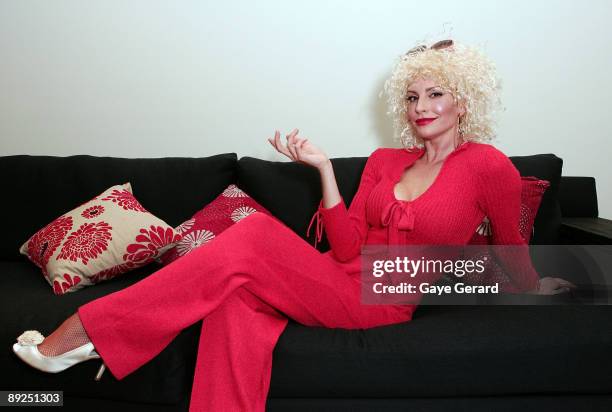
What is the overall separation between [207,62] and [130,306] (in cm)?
135

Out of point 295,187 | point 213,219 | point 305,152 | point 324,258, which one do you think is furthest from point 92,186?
point 324,258

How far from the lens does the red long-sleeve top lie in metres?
1.34

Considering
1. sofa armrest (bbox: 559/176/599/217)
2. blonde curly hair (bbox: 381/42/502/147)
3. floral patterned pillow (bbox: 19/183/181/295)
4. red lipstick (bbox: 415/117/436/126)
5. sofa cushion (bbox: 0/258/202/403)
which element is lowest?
sofa cushion (bbox: 0/258/202/403)

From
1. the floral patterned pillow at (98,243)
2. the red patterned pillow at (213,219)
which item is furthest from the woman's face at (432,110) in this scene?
the floral patterned pillow at (98,243)

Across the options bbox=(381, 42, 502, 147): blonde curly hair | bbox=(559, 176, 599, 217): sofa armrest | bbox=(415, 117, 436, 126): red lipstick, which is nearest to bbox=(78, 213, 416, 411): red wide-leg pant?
bbox=(415, 117, 436, 126): red lipstick

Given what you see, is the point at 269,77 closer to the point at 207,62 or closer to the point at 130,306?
the point at 207,62

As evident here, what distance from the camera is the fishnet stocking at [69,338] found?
105 cm

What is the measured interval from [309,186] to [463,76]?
0.66 meters

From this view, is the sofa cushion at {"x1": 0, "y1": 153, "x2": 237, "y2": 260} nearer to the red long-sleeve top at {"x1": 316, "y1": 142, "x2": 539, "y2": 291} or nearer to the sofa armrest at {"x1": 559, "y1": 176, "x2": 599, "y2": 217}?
the red long-sleeve top at {"x1": 316, "y1": 142, "x2": 539, "y2": 291}

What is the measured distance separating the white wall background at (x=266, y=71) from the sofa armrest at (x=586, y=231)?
42 centimetres

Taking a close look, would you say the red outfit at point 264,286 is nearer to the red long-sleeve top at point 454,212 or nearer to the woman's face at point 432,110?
the red long-sleeve top at point 454,212

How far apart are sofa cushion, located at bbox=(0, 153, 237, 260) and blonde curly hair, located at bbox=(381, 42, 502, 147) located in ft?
2.67

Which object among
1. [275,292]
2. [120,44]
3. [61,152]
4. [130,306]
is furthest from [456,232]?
[61,152]

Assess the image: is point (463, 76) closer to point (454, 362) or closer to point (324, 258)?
point (324, 258)
